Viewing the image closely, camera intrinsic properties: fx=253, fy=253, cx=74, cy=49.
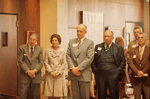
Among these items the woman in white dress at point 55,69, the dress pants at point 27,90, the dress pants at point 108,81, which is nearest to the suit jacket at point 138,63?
the dress pants at point 108,81

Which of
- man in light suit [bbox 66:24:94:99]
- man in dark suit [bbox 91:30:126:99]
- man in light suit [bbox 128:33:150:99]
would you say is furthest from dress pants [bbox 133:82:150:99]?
man in light suit [bbox 66:24:94:99]

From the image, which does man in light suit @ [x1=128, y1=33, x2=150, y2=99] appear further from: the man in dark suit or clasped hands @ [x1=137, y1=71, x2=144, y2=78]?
the man in dark suit

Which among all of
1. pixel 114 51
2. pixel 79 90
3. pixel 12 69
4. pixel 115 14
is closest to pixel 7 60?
pixel 12 69

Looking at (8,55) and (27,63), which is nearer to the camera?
(27,63)

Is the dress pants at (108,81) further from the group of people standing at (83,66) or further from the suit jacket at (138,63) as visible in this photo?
the suit jacket at (138,63)

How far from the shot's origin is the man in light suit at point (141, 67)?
179 inches

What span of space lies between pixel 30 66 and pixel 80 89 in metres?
1.10

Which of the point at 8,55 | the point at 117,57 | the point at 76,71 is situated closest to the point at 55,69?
the point at 76,71

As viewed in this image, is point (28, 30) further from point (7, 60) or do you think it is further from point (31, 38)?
point (31, 38)

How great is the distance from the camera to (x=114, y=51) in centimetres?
478

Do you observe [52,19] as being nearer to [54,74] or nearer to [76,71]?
[54,74]

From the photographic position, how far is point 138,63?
4.66 m

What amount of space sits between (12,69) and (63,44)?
143cm

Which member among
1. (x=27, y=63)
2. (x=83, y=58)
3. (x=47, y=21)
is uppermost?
(x=47, y=21)
